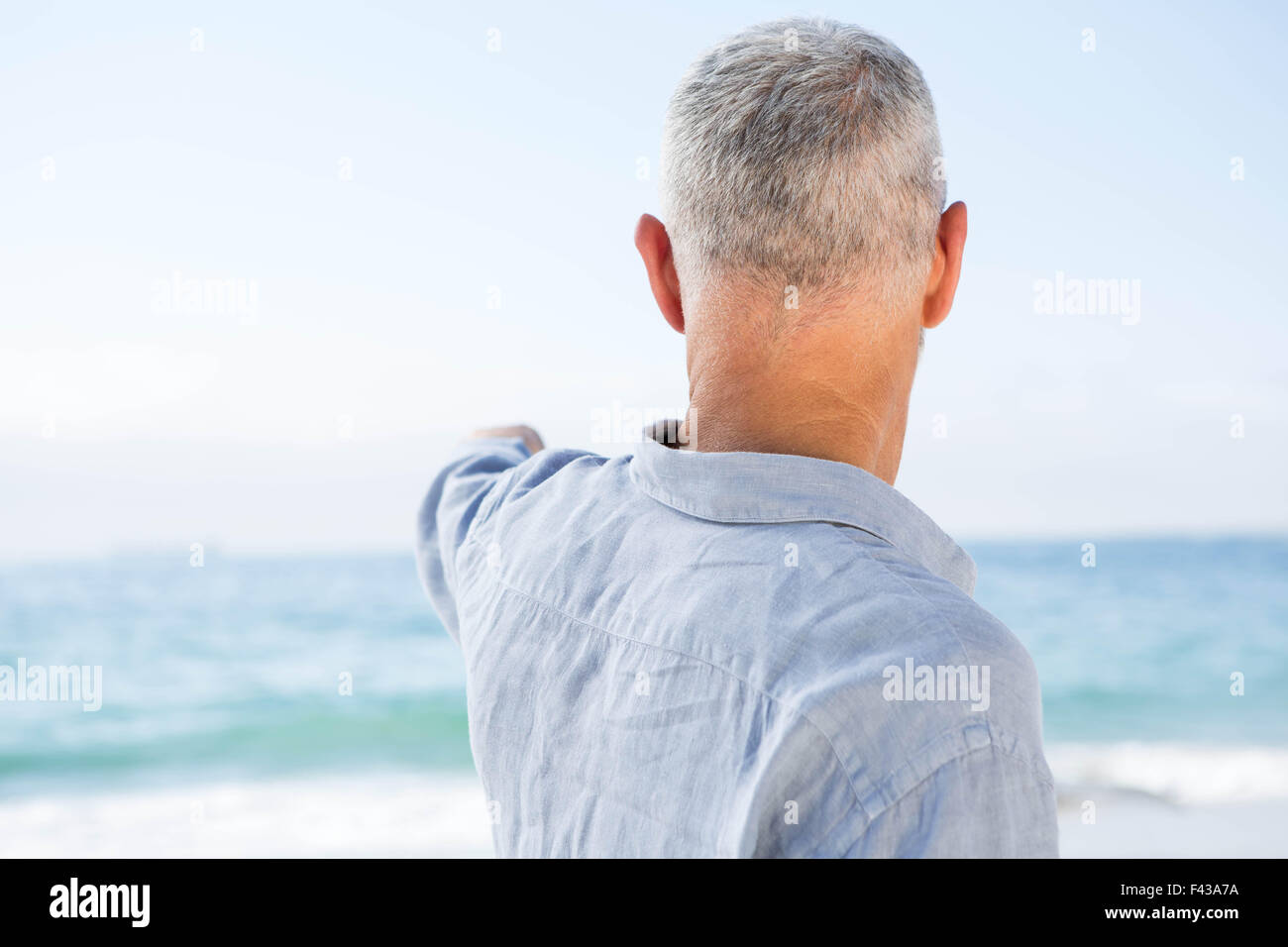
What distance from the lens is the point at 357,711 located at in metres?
9.73

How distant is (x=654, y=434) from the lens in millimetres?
1059

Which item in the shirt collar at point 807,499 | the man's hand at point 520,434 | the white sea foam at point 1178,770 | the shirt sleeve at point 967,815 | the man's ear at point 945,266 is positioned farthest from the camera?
the white sea foam at point 1178,770

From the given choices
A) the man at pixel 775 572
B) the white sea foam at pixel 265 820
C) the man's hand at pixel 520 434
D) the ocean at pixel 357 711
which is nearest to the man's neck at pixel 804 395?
the man at pixel 775 572

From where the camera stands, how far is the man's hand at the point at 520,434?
5.24 feet

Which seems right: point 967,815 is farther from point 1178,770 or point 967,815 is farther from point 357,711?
point 357,711

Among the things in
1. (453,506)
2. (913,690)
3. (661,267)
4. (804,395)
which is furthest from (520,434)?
(913,690)

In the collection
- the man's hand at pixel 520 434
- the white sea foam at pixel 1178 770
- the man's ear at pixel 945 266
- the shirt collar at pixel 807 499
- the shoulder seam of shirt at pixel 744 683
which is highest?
the man's ear at pixel 945 266

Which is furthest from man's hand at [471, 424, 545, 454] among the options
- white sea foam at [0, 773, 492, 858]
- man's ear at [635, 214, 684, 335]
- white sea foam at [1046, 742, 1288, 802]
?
white sea foam at [1046, 742, 1288, 802]

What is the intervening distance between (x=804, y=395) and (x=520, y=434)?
79 cm

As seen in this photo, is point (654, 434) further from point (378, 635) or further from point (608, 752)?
point (378, 635)

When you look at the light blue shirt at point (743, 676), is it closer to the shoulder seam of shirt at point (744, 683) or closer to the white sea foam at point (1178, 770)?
the shoulder seam of shirt at point (744, 683)

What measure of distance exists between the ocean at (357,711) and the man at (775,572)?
18.1 ft

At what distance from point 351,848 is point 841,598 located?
7.17 m

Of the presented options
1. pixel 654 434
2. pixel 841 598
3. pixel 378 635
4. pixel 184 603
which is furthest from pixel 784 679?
pixel 184 603
